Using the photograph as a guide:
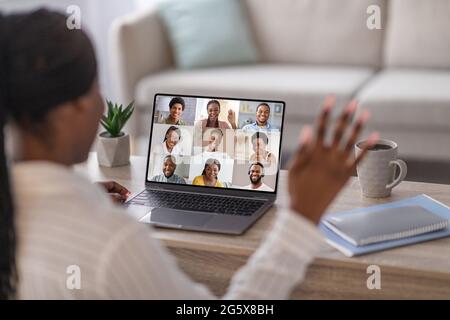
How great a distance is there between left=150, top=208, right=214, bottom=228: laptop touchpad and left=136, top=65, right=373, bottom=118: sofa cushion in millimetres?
1528

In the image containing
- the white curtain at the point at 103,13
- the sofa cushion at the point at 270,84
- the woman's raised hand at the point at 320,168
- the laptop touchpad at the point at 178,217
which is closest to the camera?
the woman's raised hand at the point at 320,168

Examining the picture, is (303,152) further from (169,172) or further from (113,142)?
(113,142)

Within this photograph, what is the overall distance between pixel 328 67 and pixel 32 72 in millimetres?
2583

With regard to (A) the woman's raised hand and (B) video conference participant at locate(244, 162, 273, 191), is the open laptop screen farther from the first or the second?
(A) the woman's raised hand

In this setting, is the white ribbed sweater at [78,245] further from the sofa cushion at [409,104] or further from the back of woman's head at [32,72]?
the sofa cushion at [409,104]

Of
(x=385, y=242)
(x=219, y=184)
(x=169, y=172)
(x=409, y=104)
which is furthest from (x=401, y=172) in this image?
(x=409, y=104)

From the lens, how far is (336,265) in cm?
135

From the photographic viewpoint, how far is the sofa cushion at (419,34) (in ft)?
10.5

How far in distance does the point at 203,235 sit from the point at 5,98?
0.63 m

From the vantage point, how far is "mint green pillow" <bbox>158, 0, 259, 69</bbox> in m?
3.35

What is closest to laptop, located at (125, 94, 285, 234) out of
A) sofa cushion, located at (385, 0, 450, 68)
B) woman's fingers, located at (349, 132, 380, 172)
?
woman's fingers, located at (349, 132, 380, 172)

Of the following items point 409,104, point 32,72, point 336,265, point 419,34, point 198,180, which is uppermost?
point 419,34

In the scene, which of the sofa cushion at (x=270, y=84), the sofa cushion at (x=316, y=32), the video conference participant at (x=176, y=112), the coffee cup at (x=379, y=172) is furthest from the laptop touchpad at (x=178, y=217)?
the sofa cushion at (x=316, y=32)
